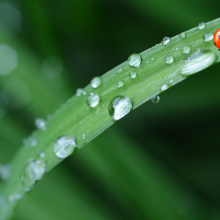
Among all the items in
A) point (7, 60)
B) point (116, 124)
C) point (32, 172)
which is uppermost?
point (7, 60)

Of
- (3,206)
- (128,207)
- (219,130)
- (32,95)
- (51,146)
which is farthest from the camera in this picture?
(219,130)

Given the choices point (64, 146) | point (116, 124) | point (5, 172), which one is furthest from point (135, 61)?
point (116, 124)

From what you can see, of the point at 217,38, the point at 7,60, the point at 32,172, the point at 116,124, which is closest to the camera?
the point at 217,38

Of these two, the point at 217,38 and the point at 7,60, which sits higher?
the point at 7,60

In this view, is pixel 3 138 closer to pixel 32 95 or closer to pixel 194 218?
pixel 32 95

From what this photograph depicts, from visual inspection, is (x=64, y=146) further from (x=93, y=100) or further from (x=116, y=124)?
A: (x=116, y=124)

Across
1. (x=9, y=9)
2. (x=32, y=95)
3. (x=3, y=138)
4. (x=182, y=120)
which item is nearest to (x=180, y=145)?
(x=182, y=120)

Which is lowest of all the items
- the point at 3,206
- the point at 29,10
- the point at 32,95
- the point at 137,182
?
the point at 3,206

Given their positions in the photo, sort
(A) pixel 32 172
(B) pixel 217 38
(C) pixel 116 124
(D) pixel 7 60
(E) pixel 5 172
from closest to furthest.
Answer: (B) pixel 217 38, (A) pixel 32 172, (E) pixel 5 172, (D) pixel 7 60, (C) pixel 116 124
